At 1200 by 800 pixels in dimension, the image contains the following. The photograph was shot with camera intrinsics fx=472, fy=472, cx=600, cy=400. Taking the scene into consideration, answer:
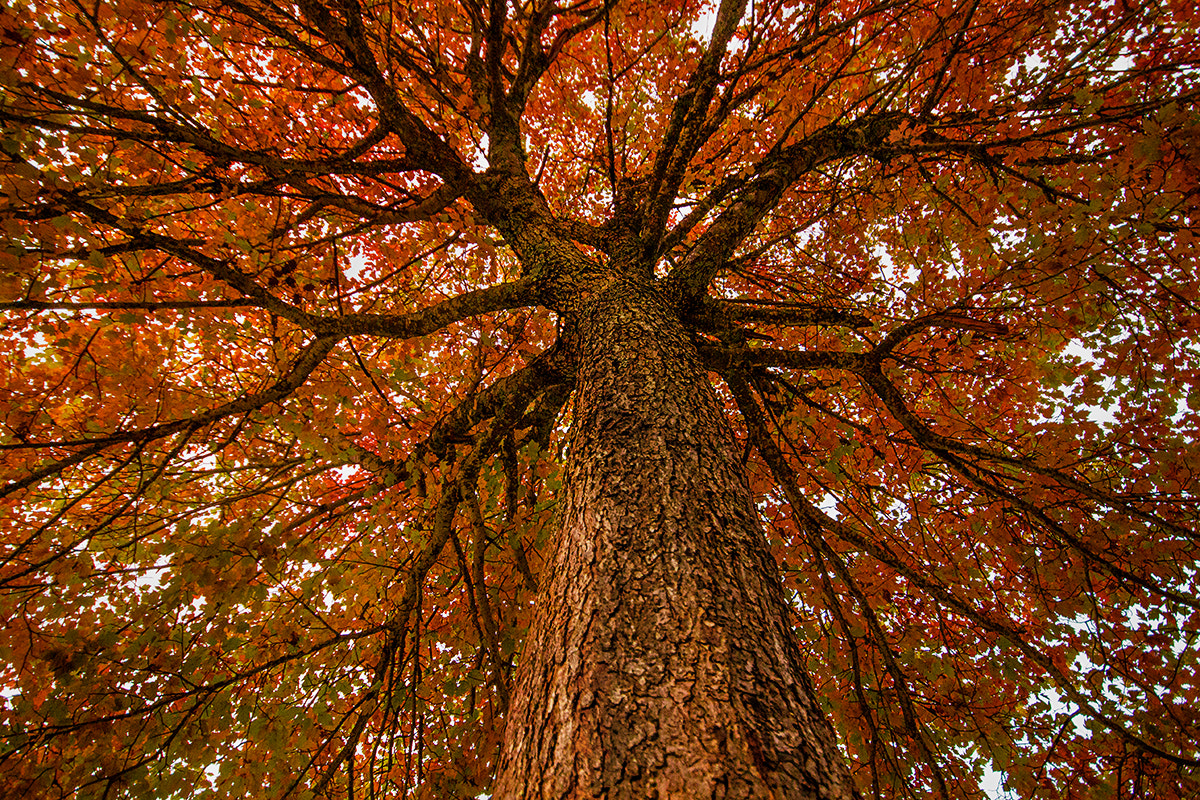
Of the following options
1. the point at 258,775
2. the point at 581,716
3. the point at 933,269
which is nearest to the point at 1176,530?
the point at 581,716

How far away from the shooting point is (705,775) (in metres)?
0.84

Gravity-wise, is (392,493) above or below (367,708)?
above

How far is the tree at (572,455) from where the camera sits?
1.43 m

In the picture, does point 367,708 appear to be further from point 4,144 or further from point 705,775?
point 4,144

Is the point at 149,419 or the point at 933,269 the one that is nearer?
Result: the point at 149,419

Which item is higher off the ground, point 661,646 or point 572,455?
point 572,455

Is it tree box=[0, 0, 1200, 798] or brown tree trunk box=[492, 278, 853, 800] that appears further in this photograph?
tree box=[0, 0, 1200, 798]

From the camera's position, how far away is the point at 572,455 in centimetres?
201

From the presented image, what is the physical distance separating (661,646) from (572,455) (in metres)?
1.00

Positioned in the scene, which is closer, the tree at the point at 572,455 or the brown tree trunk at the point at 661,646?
the brown tree trunk at the point at 661,646

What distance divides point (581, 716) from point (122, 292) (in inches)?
140

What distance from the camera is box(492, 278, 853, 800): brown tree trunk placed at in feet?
2.91

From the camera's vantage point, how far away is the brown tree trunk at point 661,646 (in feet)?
2.91

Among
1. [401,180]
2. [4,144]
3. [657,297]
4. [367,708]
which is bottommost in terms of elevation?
[367,708]
